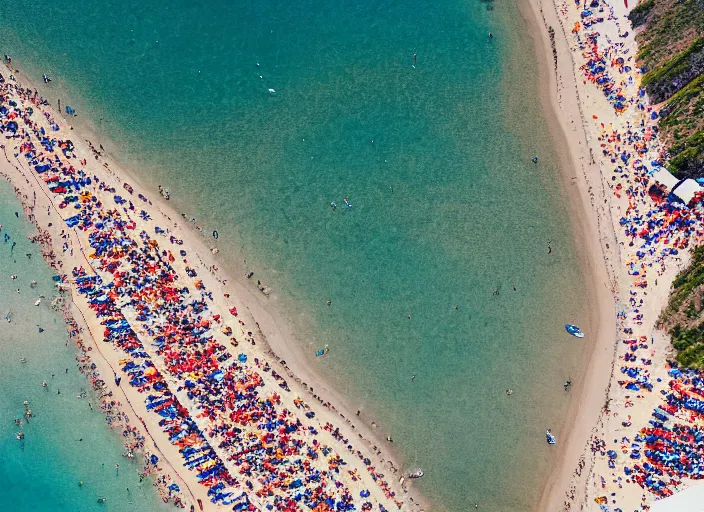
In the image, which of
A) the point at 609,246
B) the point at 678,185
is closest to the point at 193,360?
the point at 609,246

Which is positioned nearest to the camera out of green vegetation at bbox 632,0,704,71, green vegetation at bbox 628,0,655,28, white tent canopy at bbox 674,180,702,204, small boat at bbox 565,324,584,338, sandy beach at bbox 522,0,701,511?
white tent canopy at bbox 674,180,702,204

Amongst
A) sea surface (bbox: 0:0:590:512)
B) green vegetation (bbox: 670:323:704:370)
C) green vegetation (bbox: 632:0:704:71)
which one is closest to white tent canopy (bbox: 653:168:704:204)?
sea surface (bbox: 0:0:590:512)

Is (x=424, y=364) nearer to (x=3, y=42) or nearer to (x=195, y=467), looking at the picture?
(x=195, y=467)

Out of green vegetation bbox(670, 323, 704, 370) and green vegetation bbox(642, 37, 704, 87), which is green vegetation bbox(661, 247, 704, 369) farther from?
green vegetation bbox(642, 37, 704, 87)

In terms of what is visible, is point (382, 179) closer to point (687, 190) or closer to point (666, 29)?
point (687, 190)

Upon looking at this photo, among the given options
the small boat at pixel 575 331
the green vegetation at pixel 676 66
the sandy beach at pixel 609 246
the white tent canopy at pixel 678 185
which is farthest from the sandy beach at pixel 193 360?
the green vegetation at pixel 676 66

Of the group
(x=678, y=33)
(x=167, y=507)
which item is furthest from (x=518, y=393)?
(x=678, y=33)
